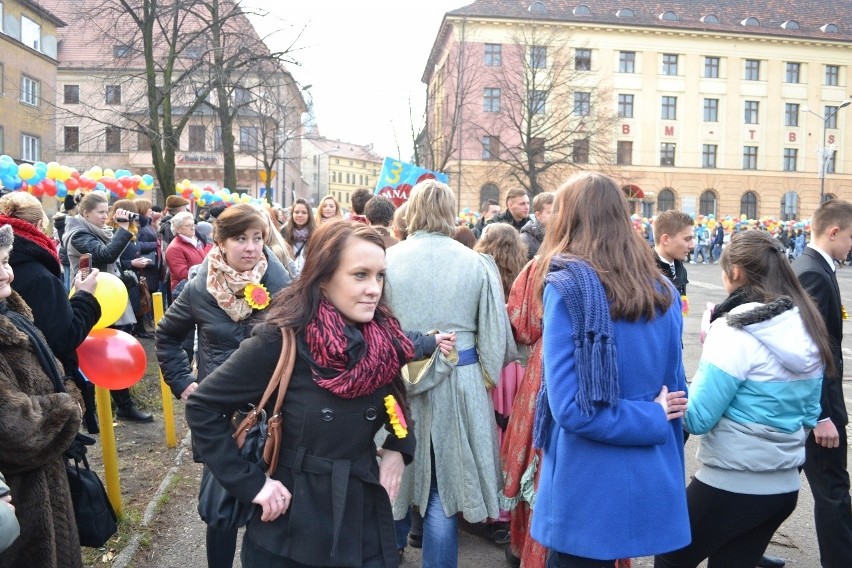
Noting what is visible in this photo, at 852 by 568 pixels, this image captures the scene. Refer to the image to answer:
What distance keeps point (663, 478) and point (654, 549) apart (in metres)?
0.24

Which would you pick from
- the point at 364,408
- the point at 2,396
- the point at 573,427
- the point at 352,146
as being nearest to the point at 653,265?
the point at 573,427

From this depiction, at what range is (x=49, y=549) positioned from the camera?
2.53 metres

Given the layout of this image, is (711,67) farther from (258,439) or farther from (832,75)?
(258,439)

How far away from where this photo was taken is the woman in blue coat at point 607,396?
238cm

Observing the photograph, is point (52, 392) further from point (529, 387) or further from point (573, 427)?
point (529, 387)

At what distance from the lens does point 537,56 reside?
4694 cm

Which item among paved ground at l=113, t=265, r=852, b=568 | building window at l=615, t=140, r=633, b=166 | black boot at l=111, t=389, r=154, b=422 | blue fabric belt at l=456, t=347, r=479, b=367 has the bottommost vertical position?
paved ground at l=113, t=265, r=852, b=568

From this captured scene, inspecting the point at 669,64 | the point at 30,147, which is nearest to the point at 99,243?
the point at 30,147

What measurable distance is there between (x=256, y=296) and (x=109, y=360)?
1276mm

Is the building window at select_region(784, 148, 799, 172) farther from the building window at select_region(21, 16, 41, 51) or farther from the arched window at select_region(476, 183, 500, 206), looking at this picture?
the building window at select_region(21, 16, 41, 51)

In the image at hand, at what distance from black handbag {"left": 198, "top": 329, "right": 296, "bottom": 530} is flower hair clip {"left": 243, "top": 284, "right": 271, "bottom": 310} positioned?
3.44 ft

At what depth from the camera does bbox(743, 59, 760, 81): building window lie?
5612 cm

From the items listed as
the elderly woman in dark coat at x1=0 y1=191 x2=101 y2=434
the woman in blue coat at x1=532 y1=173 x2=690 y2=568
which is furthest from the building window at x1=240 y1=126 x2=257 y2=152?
the woman in blue coat at x1=532 y1=173 x2=690 y2=568

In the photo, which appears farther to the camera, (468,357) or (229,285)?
(468,357)
